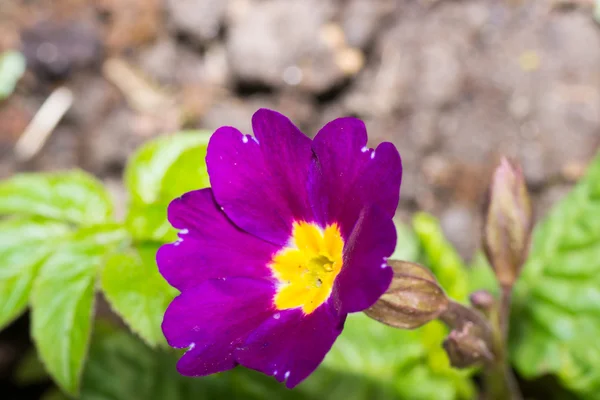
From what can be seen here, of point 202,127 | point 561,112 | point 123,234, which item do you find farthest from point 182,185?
point 561,112

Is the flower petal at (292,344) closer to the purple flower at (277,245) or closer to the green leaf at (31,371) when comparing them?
the purple flower at (277,245)

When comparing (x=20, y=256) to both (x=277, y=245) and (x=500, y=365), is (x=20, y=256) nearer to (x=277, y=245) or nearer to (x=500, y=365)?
(x=277, y=245)

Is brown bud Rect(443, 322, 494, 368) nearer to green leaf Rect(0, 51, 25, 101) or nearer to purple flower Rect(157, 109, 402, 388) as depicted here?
purple flower Rect(157, 109, 402, 388)

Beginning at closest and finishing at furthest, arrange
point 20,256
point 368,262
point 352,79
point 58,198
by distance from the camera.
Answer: point 368,262
point 20,256
point 58,198
point 352,79

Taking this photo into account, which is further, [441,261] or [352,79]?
[352,79]

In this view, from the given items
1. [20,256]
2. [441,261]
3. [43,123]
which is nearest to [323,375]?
[441,261]

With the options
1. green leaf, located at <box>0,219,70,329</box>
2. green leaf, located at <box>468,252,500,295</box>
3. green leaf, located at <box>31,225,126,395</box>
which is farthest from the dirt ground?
green leaf, located at <box>31,225,126,395</box>

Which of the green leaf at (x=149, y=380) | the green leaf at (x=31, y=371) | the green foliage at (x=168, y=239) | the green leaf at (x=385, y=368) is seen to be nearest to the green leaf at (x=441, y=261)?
the green foliage at (x=168, y=239)
